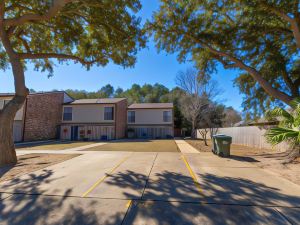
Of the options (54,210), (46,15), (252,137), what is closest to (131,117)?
(252,137)

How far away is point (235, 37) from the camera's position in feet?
37.3

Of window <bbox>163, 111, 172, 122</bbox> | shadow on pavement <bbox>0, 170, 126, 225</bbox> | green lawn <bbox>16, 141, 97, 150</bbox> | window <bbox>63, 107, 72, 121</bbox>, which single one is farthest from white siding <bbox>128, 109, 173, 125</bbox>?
shadow on pavement <bbox>0, 170, 126, 225</bbox>

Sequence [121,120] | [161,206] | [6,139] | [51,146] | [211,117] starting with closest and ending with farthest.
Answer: [161,206] < [6,139] < [51,146] < [121,120] < [211,117]

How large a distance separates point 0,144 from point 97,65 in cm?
663

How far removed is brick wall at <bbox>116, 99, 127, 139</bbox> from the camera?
24.9 meters

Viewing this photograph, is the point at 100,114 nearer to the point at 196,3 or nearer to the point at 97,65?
the point at 97,65

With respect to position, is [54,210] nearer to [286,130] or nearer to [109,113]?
[286,130]

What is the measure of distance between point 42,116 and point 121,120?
10648 mm

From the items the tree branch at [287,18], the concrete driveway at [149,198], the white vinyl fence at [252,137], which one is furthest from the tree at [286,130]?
the white vinyl fence at [252,137]

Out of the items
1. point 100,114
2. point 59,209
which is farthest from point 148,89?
point 59,209

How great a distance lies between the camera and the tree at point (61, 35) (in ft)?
25.6

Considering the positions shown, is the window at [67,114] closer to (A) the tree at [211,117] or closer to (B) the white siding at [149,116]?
(B) the white siding at [149,116]

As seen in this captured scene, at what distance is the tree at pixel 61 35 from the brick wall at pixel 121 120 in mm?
13610

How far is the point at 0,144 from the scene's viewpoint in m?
7.64
